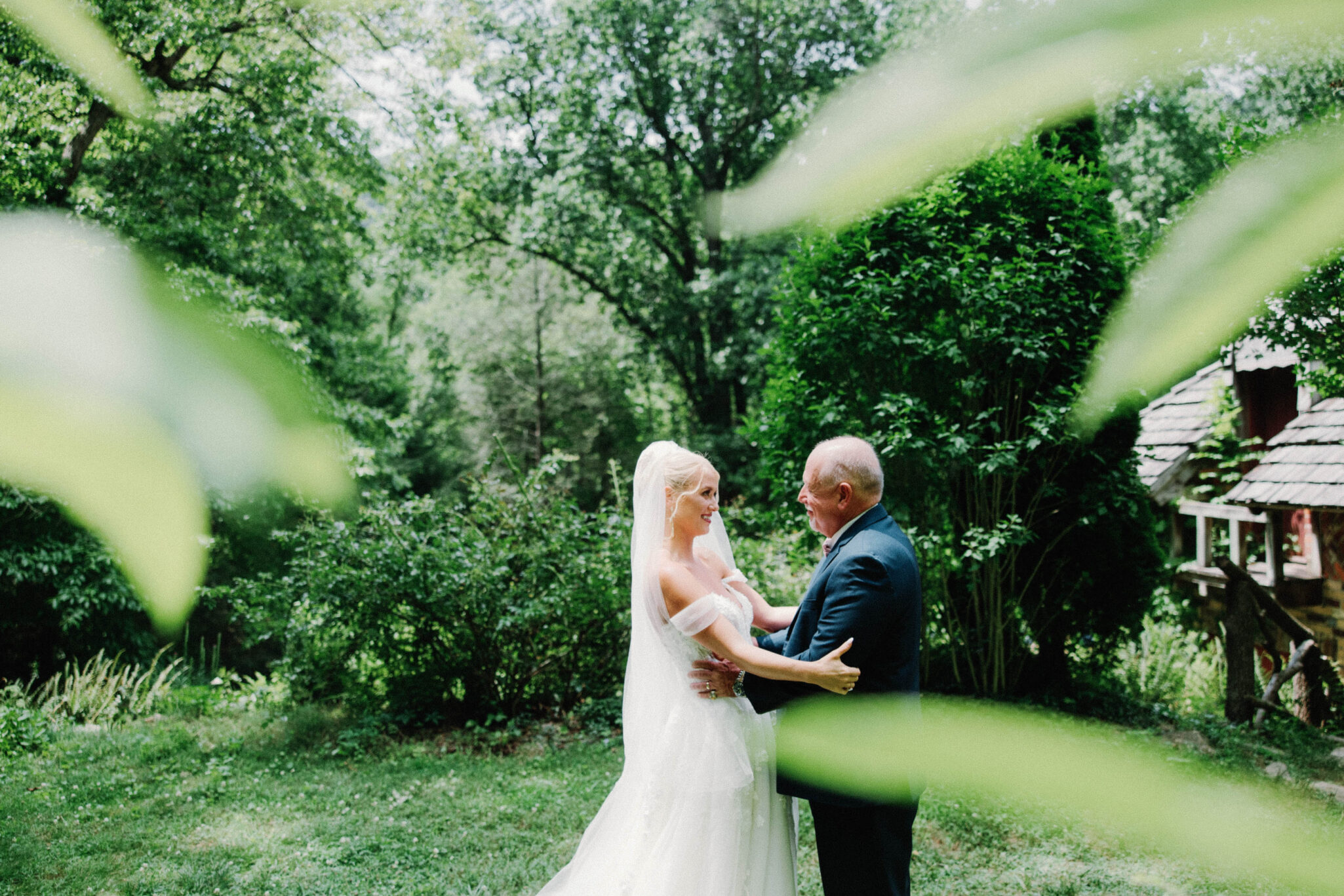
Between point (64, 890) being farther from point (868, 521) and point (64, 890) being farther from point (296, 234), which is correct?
point (296, 234)

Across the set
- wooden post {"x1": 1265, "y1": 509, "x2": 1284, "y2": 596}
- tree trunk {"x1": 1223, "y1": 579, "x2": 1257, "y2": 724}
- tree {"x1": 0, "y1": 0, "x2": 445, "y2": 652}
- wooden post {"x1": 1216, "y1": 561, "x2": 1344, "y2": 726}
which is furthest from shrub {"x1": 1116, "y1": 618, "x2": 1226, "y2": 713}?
tree {"x1": 0, "y1": 0, "x2": 445, "y2": 652}

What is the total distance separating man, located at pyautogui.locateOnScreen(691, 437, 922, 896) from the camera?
293 centimetres

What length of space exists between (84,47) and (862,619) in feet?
37.8

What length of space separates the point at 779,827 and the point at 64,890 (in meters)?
3.70

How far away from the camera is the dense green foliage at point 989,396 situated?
712 centimetres

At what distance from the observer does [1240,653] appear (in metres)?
Answer: 7.15

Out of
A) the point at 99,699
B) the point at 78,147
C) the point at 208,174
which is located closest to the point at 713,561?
the point at 99,699

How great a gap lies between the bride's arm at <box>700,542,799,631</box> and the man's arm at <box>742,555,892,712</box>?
27.1 inches

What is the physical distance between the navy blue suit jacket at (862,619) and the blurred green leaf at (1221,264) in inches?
186

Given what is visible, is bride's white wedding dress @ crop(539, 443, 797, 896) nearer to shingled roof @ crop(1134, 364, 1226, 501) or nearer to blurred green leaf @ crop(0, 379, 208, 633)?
shingled roof @ crop(1134, 364, 1226, 501)

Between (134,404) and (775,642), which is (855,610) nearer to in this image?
(775,642)

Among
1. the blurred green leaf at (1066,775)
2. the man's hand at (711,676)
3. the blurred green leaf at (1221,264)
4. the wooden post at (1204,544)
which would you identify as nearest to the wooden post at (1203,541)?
the wooden post at (1204,544)

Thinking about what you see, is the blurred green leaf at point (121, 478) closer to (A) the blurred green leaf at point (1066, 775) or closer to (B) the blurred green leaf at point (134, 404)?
(B) the blurred green leaf at point (134, 404)

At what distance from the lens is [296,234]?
44.7 feet
